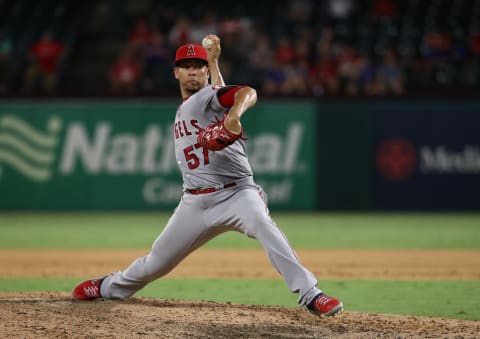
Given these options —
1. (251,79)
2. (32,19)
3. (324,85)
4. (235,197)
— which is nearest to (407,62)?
(324,85)

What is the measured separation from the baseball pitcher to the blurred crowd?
9.36 m

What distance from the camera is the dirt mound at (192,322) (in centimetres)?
493

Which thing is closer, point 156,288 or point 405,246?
point 156,288

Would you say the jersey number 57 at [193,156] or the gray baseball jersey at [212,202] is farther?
the jersey number 57 at [193,156]

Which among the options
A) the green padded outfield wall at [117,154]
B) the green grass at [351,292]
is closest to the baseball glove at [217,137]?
the green grass at [351,292]

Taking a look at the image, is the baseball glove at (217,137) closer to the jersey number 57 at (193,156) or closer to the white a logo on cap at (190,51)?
the jersey number 57 at (193,156)

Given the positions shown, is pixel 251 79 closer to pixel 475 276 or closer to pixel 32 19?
pixel 32 19

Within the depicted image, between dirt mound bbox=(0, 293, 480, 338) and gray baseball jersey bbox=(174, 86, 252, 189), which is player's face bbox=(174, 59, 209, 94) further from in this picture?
dirt mound bbox=(0, 293, 480, 338)

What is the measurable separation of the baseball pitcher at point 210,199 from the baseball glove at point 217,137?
0.99 ft

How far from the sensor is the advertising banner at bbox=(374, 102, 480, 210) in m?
14.6

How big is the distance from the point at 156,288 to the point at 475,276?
10.2 ft

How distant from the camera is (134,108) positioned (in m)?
14.8

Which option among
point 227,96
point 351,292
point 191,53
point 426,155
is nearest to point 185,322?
point 227,96

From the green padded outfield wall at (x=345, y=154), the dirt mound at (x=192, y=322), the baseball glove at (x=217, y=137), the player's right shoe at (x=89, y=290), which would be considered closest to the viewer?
the baseball glove at (x=217, y=137)
